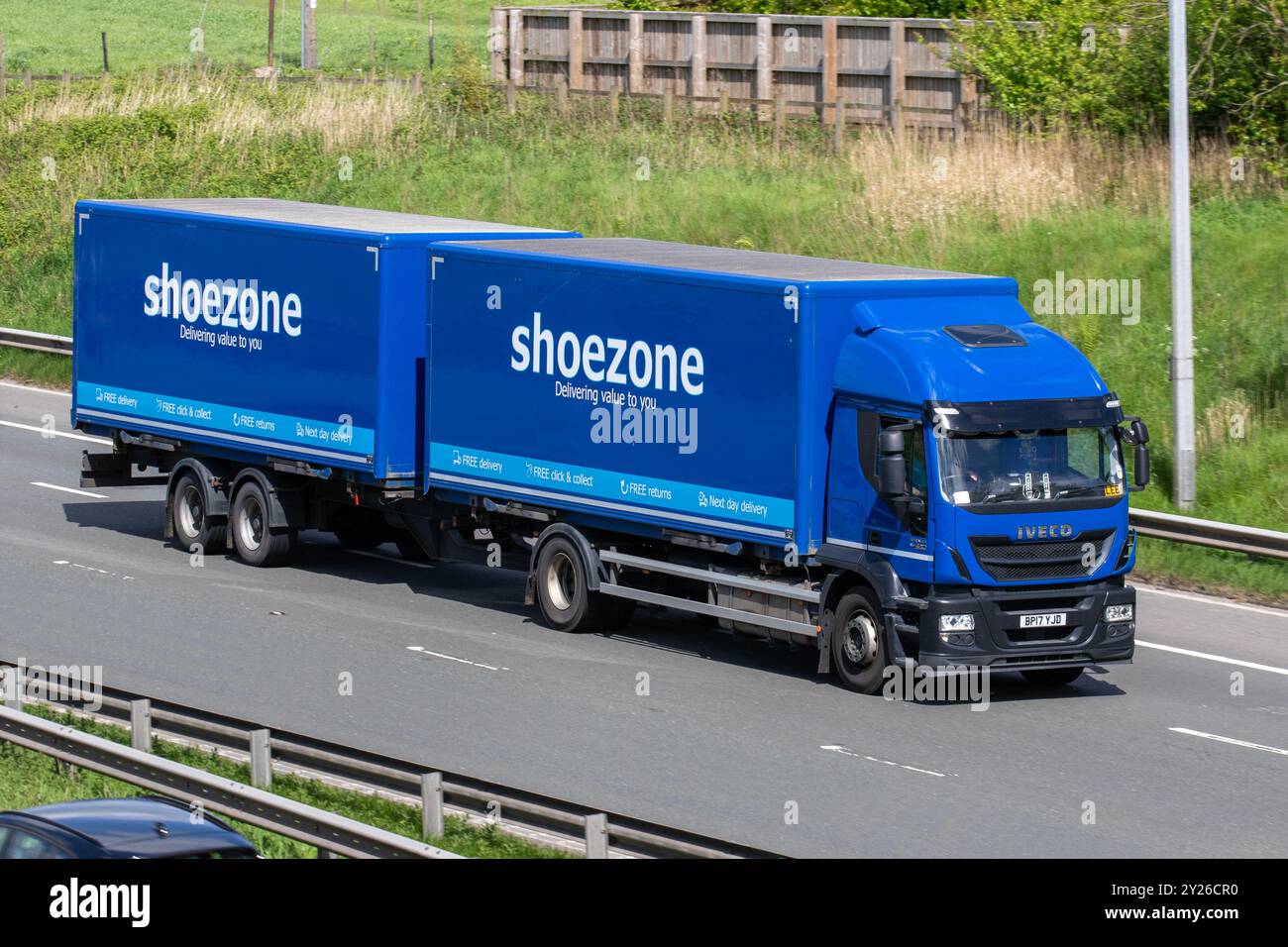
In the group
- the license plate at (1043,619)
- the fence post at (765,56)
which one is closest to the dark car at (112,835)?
the license plate at (1043,619)

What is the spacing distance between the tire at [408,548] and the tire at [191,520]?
6.13ft

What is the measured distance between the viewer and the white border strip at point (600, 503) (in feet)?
54.5

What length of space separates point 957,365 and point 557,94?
81.0ft

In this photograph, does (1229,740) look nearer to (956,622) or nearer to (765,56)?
(956,622)

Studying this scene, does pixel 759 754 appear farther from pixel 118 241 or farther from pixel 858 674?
pixel 118 241

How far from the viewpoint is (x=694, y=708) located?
15.6 meters

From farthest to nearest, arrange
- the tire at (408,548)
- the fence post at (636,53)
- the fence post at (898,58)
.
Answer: the fence post at (636,53) < the fence post at (898,58) < the tire at (408,548)

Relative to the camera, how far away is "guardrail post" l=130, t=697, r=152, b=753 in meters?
12.9

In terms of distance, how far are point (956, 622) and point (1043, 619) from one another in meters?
0.78

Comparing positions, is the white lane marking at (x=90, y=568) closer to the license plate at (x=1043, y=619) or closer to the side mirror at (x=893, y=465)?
the side mirror at (x=893, y=465)

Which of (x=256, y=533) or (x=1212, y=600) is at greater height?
(x=256, y=533)

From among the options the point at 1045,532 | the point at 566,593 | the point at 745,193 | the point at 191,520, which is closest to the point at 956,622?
the point at 1045,532

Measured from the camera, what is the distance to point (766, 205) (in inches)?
1261
